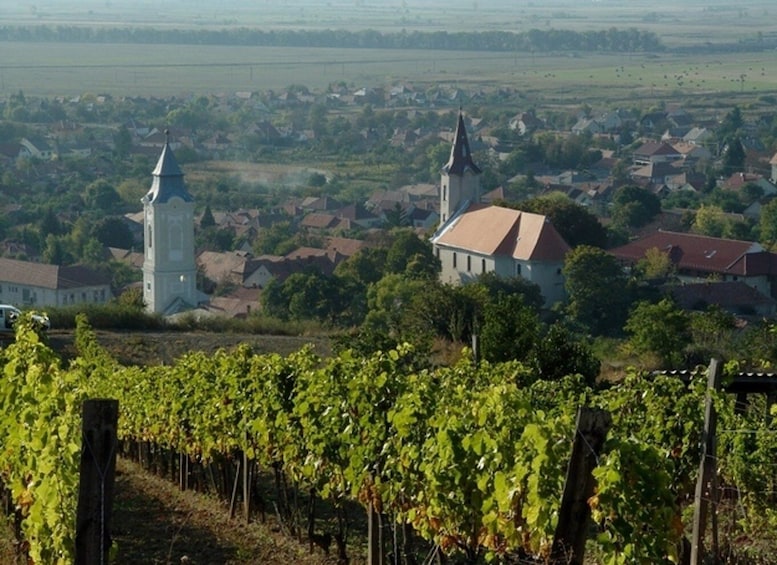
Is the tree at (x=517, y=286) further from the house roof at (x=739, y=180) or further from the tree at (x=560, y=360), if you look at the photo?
the house roof at (x=739, y=180)

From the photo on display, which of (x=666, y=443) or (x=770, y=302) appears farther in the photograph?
(x=770, y=302)

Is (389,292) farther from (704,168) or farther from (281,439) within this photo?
(704,168)

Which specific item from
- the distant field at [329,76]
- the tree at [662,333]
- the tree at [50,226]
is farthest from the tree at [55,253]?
the distant field at [329,76]

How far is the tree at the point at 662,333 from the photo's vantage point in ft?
83.6

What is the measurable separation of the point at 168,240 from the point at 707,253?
734 inches

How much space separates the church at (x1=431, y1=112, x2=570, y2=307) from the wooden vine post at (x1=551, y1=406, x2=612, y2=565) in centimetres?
4323

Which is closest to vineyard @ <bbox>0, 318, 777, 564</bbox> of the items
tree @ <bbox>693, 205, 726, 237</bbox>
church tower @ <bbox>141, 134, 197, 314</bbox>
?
church tower @ <bbox>141, 134, 197, 314</bbox>

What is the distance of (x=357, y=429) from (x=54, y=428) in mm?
1836

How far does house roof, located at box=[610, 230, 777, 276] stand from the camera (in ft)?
175

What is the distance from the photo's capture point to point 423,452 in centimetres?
Answer: 755

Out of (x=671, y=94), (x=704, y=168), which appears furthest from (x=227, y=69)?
(x=704, y=168)

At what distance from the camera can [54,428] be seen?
23.6ft

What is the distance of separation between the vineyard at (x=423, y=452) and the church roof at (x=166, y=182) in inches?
1527

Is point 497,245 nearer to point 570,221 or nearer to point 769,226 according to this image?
point 570,221
